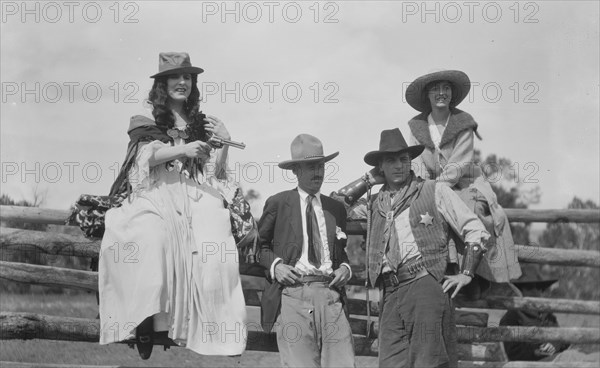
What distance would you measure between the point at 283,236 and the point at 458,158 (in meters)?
1.53

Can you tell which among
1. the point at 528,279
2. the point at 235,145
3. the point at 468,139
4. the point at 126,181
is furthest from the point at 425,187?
the point at 528,279

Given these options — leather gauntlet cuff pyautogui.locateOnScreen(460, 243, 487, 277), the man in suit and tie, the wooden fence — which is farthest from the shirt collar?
leather gauntlet cuff pyautogui.locateOnScreen(460, 243, 487, 277)

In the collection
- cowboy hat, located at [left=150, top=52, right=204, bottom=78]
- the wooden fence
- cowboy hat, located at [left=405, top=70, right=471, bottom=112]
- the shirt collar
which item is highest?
cowboy hat, located at [left=150, top=52, right=204, bottom=78]

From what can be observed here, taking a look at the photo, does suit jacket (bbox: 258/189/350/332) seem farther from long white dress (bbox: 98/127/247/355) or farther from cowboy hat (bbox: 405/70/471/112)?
cowboy hat (bbox: 405/70/471/112)

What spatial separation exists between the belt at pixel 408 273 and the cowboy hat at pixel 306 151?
948 mm

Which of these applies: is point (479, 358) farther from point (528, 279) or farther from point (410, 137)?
point (410, 137)

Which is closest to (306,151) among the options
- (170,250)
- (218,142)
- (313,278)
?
(218,142)

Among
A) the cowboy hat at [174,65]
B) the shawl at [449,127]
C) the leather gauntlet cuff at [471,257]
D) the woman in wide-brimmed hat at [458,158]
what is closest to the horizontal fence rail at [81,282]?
the woman in wide-brimmed hat at [458,158]

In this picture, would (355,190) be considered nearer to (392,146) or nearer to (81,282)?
(392,146)

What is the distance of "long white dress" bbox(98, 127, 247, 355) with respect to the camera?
5.64 m

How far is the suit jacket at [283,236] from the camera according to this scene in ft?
19.7

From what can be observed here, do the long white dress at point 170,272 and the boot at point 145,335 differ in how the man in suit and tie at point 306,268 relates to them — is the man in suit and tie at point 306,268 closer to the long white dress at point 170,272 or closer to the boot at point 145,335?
the long white dress at point 170,272

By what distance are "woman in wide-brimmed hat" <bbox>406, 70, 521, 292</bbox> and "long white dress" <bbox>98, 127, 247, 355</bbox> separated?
5.74ft

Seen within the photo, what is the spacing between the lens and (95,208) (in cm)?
605
